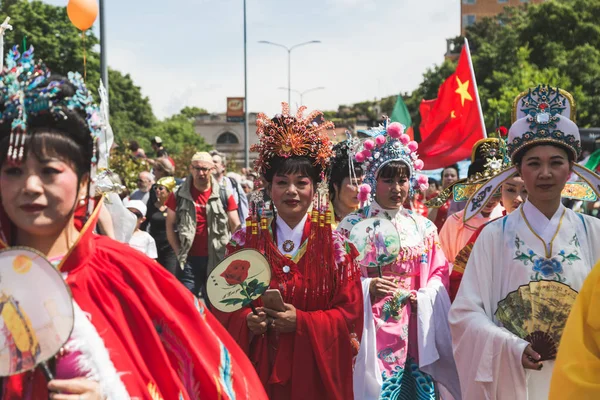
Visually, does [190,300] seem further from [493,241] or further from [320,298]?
[493,241]

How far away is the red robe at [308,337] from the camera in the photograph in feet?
13.6

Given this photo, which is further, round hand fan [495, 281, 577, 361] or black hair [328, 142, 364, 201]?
black hair [328, 142, 364, 201]

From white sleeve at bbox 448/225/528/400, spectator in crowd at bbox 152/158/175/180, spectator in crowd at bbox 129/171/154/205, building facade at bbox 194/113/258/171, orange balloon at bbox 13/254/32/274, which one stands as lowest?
white sleeve at bbox 448/225/528/400

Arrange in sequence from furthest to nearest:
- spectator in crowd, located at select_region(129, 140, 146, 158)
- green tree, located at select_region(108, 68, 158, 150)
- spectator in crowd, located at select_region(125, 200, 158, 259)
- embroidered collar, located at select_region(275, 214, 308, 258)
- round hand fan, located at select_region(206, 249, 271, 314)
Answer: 1. green tree, located at select_region(108, 68, 158, 150)
2. spectator in crowd, located at select_region(129, 140, 146, 158)
3. spectator in crowd, located at select_region(125, 200, 158, 259)
4. embroidered collar, located at select_region(275, 214, 308, 258)
5. round hand fan, located at select_region(206, 249, 271, 314)

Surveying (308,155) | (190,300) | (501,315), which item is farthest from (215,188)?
(190,300)

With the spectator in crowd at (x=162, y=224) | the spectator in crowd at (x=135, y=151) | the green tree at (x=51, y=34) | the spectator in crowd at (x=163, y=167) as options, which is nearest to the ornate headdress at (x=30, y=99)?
the spectator in crowd at (x=162, y=224)

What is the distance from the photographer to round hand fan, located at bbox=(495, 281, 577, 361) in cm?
402

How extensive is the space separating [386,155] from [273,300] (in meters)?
1.91

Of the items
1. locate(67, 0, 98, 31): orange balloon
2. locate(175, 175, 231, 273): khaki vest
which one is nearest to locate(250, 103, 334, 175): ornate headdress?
locate(67, 0, 98, 31): orange balloon

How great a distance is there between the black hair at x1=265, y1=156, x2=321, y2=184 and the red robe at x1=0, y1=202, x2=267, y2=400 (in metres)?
1.65

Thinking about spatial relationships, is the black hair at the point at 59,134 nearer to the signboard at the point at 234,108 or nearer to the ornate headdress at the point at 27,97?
the ornate headdress at the point at 27,97

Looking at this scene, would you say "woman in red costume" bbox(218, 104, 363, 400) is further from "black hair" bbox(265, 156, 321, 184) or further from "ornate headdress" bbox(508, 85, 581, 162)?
"ornate headdress" bbox(508, 85, 581, 162)

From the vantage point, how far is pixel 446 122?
10906 millimetres

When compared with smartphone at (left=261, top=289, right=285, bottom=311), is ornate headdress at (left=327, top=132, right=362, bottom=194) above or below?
above
